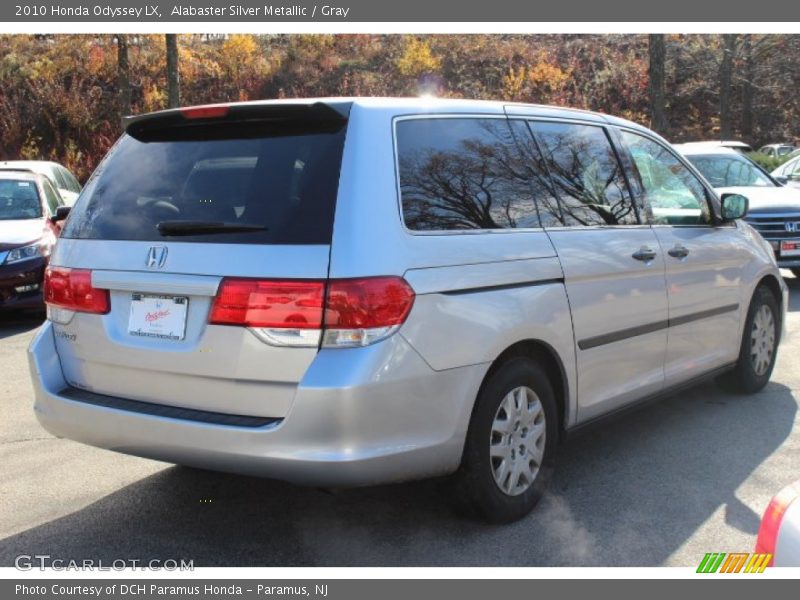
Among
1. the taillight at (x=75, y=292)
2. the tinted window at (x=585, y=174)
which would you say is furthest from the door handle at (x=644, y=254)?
the taillight at (x=75, y=292)

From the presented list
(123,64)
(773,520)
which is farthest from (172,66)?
(773,520)

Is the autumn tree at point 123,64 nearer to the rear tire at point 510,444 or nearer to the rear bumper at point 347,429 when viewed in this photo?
the rear bumper at point 347,429

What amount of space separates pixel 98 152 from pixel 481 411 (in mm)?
24359

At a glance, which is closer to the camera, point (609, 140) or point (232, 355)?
point (232, 355)

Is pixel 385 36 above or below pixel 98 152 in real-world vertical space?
above

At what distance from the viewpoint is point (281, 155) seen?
3.40 metres

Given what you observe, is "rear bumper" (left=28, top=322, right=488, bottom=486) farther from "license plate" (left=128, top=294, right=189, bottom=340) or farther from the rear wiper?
the rear wiper

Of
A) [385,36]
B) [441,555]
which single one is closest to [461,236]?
[441,555]

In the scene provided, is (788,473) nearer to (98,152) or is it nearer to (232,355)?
(232,355)

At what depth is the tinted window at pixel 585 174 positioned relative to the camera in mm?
4227

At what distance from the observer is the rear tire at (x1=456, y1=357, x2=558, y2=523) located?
354 cm

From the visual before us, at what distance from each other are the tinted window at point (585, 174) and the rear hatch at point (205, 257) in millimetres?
1336

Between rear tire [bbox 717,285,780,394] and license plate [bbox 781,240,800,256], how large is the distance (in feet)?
15.1

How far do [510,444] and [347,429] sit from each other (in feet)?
3.18
